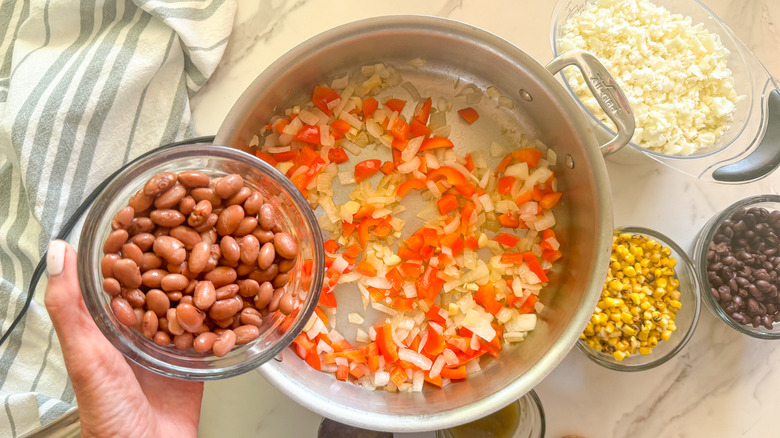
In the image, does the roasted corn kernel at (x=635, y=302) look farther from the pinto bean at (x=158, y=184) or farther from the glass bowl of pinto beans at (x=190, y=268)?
the pinto bean at (x=158, y=184)

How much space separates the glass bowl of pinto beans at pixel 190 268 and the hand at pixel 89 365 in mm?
32

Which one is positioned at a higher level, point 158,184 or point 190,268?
point 158,184

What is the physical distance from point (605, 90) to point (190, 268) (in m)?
0.83

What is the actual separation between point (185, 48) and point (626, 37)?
960mm

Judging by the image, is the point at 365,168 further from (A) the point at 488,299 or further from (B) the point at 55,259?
(B) the point at 55,259

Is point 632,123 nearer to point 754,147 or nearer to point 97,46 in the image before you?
point 754,147

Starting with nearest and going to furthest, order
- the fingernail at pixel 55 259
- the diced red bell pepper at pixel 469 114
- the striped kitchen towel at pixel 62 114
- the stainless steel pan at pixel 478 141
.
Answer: the fingernail at pixel 55 259, the stainless steel pan at pixel 478 141, the striped kitchen towel at pixel 62 114, the diced red bell pepper at pixel 469 114

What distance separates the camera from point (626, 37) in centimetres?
123

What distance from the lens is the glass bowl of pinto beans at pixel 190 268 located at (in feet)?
2.98

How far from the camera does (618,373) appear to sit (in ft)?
4.35

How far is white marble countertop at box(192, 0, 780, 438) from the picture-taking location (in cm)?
132

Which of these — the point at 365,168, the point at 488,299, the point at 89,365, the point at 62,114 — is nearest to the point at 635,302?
the point at 488,299

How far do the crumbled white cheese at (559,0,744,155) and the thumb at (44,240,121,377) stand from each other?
1.03 meters

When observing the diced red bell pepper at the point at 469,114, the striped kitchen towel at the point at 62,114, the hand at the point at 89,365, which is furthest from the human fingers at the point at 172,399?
the diced red bell pepper at the point at 469,114
